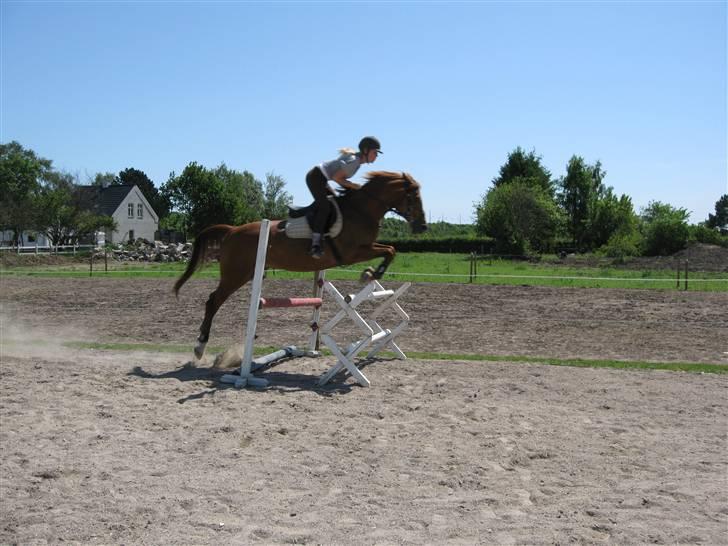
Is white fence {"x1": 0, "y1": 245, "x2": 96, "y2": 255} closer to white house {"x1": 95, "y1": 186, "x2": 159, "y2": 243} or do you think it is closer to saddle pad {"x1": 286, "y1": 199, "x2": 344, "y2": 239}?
white house {"x1": 95, "y1": 186, "x2": 159, "y2": 243}

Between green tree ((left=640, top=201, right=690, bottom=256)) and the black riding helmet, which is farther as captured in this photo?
green tree ((left=640, top=201, right=690, bottom=256))

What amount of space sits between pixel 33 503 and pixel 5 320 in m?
10.3

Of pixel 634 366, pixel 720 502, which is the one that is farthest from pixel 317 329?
pixel 720 502

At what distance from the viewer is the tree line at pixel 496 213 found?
42406 mm

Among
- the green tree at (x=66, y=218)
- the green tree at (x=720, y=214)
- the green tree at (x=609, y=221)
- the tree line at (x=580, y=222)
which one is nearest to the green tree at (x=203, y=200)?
the green tree at (x=66, y=218)

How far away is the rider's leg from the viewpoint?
760 centimetres

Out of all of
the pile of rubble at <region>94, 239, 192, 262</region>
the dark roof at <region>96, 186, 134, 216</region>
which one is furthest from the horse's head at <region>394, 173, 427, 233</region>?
the dark roof at <region>96, 186, 134, 216</region>

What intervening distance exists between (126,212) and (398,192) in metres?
54.7

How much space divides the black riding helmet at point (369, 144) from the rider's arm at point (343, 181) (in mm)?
355

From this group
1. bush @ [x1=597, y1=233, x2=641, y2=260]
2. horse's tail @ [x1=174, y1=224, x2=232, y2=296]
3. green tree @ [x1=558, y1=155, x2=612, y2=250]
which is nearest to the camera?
horse's tail @ [x1=174, y1=224, x2=232, y2=296]

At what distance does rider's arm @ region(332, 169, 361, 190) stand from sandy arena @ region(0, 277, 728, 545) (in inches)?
90.8

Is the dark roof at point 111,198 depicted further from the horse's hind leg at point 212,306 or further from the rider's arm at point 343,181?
the rider's arm at point 343,181

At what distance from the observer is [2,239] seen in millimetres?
49156

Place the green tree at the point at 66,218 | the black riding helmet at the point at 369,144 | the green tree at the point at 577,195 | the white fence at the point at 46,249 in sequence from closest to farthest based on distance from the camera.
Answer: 1. the black riding helmet at the point at 369,144
2. the white fence at the point at 46,249
3. the green tree at the point at 66,218
4. the green tree at the point at 577,195
